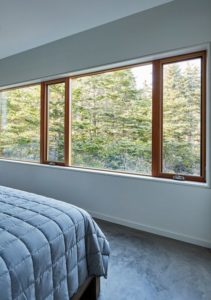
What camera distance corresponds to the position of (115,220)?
2938mm

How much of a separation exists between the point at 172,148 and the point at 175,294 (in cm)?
156

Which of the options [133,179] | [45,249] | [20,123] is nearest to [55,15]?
[20,123]

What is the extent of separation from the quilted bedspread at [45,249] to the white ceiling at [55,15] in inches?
87.2

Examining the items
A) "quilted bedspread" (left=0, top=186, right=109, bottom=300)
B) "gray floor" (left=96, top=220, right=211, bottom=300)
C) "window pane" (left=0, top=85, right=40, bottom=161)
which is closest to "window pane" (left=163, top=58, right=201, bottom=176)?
"gray floor" (left=96, top=220, right=211, bottom=300)

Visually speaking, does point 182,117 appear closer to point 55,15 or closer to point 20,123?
point 55,15

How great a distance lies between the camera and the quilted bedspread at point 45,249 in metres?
0.98

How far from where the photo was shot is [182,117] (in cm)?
255

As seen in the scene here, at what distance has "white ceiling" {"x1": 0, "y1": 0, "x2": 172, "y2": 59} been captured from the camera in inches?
95.5

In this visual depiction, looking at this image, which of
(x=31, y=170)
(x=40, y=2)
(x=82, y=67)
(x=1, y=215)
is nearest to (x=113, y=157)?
(x=82, y=67)

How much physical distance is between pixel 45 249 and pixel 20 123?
352 cm

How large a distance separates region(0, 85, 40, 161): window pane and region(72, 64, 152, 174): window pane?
3.05 feet

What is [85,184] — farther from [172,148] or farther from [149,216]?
[172,148]

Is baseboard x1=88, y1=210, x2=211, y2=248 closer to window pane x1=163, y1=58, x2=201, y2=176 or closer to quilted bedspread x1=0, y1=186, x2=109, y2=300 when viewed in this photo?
window pane x1=163, y1=58, x2=201, y2=176

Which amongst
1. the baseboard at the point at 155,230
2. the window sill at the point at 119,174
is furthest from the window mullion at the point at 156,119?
the baseboard at the point at 155,230
